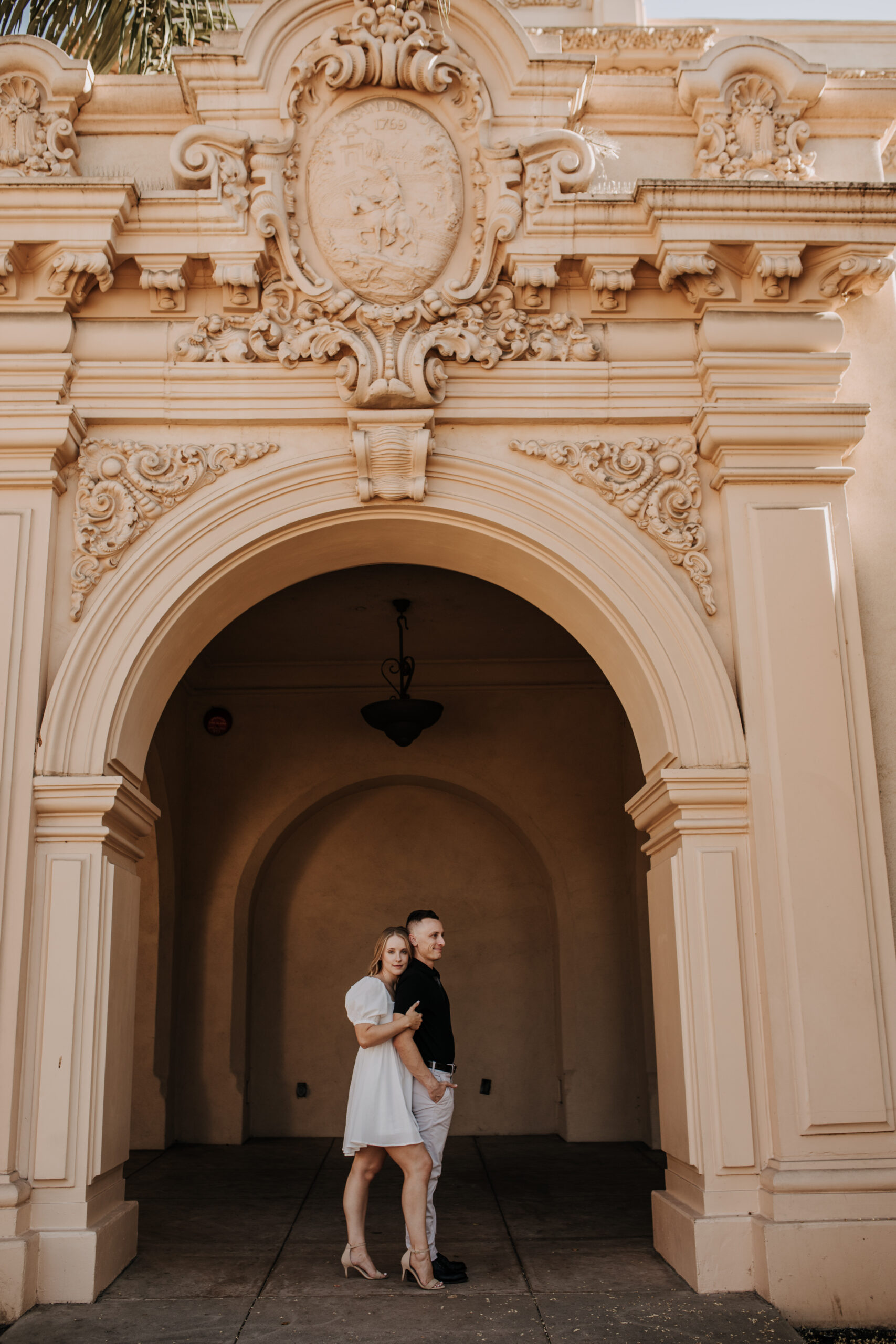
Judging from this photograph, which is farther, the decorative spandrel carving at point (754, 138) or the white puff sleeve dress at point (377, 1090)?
the decorative spandrel carving at point (754, 138)

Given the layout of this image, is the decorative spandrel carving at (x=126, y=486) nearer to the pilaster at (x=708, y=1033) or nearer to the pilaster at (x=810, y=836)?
the pilaster at (x=810, y=836)

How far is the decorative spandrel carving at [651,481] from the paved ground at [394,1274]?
309 cm

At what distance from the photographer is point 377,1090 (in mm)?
4871

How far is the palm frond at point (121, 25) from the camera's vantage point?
595cm

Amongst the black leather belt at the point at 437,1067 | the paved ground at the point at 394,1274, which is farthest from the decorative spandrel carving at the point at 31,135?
the paved ground at the point at 394,1274

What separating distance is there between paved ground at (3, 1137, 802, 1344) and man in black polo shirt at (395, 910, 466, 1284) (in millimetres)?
272

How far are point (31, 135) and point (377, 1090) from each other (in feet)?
15.8

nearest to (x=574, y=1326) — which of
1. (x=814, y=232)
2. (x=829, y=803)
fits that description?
(x=829, y=803)

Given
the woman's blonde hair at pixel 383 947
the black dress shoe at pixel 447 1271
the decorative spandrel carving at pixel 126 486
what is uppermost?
the decorative spandrel carving at pixel 126 486

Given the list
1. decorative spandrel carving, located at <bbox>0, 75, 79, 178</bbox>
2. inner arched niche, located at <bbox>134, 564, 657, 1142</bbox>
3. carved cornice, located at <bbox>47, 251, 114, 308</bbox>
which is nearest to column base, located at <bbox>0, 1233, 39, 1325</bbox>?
carved cornice, located at <bbox>47, 251, 114, 308</bbox>

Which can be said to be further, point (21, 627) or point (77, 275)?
point (77, 275)

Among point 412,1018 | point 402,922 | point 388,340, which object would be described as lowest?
point 412,1018

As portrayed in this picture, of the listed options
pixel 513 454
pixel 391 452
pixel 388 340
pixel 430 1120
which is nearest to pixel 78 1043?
pixel 430 1120

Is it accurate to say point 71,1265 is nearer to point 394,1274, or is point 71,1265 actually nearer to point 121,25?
point 394,1274
